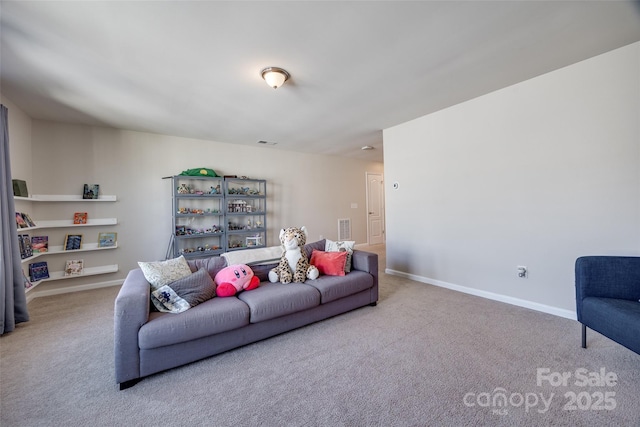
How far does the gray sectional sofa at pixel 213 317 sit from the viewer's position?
171cm

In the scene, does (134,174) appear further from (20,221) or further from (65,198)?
(20,221)

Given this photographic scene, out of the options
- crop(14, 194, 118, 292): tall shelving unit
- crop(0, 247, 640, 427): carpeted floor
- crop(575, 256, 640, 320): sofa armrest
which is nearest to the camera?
crop(0, 247, 640, 427): carpeted floor

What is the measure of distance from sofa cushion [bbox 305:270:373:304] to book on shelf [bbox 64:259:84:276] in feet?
11.5

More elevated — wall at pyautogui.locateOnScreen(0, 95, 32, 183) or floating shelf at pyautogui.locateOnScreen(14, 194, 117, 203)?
wall at pyautogui.locateOnScreen(0, 95, 32, 183)

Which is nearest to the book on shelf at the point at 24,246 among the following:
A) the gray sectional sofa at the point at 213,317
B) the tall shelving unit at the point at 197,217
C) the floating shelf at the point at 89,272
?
the floating shelf at the point at 89,272

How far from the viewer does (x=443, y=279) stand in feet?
11.8

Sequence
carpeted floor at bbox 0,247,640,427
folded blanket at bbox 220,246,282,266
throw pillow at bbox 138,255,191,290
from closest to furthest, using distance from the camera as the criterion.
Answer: carpeted floor at bbox 0,247,640,427
throw pillow at bbox 138,255,191,290
folded blanket at bbox 220,246,282,266

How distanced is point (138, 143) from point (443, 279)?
16.8 ft

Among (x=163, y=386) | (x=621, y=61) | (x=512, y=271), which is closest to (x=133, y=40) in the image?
(x=163, y=386)

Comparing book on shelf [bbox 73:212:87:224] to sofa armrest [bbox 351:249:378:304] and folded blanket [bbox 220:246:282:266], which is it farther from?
sofa armrest [bbox 351:249:378:304]

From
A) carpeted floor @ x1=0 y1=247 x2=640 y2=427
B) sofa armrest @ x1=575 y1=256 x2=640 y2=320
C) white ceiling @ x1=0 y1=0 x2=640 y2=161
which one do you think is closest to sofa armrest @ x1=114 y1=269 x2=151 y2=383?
carpeted floor @ x1=0 y1=247 x2=640 y2=427

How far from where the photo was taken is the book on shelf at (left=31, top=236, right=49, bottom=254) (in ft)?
11.1

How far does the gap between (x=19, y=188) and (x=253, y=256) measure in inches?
116

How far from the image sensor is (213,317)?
6.32 feet
